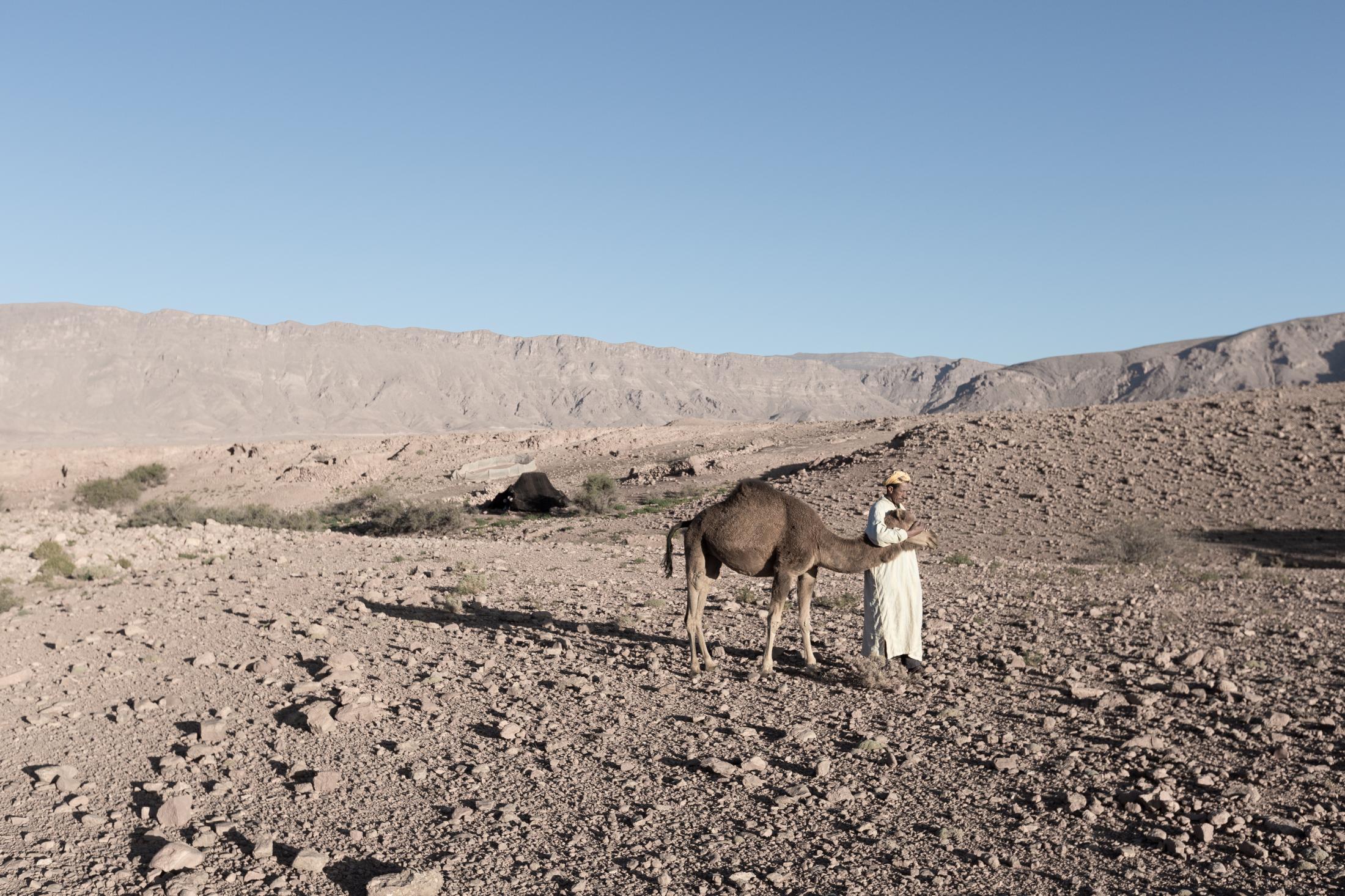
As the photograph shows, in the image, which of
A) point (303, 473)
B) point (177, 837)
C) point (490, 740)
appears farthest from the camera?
point (303, 473)

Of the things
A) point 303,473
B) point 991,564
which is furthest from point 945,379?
point 991,564

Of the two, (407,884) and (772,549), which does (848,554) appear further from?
(407,884)

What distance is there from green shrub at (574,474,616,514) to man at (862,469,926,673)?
19559mm

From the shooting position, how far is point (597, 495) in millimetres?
29000

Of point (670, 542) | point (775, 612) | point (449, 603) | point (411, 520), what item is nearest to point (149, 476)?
point (411, 520)

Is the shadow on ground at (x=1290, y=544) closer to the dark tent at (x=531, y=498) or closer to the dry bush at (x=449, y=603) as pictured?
the dry bush at (x=449, y=603)

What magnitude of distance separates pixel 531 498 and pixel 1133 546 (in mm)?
17310

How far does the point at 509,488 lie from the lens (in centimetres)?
3105

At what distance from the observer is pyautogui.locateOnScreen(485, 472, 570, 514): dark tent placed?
2992 centimetres

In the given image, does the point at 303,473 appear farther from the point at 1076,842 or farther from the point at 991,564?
the point at 1076,842

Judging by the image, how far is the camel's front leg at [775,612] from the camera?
29.0ft

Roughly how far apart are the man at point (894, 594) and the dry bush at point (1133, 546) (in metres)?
12.0

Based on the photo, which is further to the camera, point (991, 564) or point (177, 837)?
point (991, 564)

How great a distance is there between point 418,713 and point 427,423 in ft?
401
